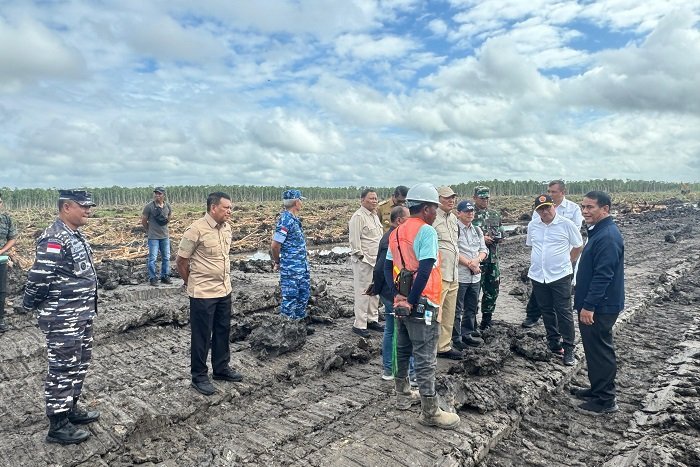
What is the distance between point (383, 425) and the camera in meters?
3.96

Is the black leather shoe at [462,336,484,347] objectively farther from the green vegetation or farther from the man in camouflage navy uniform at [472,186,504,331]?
the green vegetation

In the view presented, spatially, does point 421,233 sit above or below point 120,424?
above

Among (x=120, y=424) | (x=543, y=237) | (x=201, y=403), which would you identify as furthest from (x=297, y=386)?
(x=543, y=237)

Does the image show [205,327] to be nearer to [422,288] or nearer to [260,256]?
[422,288]

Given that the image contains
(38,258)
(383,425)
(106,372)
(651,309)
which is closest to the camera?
(38,258)

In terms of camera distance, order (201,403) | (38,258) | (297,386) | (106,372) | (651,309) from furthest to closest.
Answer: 1. (651,309)
2. (106,372)
3. (297,386)
4. (201,403)
5. (38,258)

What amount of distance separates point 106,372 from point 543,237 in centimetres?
553

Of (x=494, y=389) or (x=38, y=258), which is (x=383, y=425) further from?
(x=38, y=258)

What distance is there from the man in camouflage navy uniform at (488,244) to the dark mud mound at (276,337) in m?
2.70

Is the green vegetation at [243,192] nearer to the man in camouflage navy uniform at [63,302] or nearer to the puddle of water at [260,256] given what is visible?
the puddle of water at [260,256]

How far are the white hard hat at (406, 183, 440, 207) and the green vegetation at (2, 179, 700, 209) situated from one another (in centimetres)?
5698

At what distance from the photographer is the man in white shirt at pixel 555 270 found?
5629mm

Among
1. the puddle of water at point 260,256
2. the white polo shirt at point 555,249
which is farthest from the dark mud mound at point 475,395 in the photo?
the puddle of water at point 260,256

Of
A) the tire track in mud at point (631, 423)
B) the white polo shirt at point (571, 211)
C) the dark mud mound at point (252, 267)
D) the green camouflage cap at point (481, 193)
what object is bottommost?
the dark mud mound at point (252, 267)
